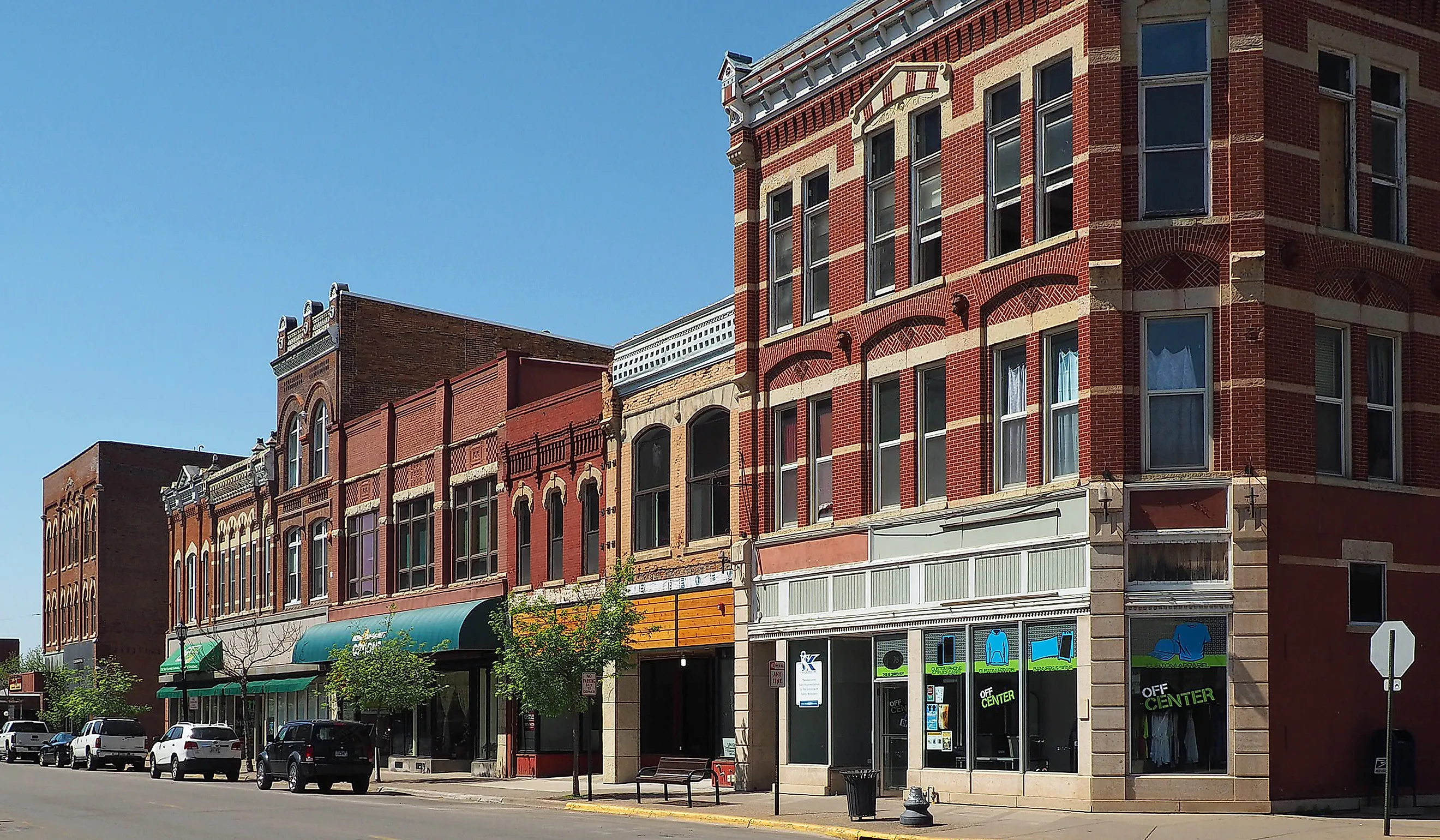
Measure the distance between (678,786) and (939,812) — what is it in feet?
35.7

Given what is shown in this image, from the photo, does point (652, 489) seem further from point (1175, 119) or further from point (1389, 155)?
point (1389, 155)

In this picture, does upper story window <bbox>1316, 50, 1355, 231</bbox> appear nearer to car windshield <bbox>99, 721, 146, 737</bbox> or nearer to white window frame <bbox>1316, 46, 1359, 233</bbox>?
white window frame <bbox>1316, 46, 1359, 233</bbox>

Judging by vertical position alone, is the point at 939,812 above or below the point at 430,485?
below

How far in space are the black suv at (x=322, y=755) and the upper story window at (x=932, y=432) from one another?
633 inches

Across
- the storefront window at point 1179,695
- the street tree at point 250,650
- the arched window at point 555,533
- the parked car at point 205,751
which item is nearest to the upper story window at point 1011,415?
the storefront window at point 1179,695

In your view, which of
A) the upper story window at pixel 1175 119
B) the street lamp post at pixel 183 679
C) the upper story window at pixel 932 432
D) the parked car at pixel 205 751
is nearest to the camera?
the upper story window at pixel 1175 119

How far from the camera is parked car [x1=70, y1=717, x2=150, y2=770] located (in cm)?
5650

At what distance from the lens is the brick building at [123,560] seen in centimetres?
8525

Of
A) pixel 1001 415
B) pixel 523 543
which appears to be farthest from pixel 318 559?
pixel 1001 415

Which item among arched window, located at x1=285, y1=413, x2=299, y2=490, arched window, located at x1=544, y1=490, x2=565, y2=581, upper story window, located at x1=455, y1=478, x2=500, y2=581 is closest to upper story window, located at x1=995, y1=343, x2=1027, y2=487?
arched window, located at x1=544, y1=490, x2=565, y2=581

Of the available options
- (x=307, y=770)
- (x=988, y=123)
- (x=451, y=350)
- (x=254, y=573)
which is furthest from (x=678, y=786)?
(x=254, y=573)

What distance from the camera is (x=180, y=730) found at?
4638 cm

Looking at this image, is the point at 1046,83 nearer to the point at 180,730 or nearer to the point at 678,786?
the point at 678,786

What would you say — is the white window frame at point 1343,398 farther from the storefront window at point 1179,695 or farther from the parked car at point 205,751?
the parked car at point 205,751
